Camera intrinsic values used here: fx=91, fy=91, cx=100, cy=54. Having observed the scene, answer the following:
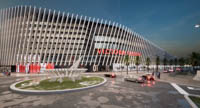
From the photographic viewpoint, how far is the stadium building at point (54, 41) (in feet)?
129

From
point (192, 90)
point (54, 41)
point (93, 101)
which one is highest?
point (54, 41)

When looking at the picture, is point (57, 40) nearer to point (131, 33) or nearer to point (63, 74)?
point (63, 74)

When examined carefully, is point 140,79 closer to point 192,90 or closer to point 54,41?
→ point 192,90

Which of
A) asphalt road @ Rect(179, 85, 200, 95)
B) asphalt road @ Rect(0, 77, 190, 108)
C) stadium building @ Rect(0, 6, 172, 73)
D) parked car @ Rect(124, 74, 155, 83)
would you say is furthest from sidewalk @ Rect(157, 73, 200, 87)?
stadium building @ Rect(0, 6, 172, 73)

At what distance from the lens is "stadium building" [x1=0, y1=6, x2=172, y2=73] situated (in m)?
39.3

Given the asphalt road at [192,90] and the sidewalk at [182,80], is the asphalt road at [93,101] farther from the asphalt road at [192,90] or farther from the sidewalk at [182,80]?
the sidewalk at [182,80]

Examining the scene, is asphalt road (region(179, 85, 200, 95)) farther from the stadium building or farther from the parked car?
the stadium building

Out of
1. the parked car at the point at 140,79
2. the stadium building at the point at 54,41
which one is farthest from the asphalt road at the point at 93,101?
the stadium building at the point at 54,41

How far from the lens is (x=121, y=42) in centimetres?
4762

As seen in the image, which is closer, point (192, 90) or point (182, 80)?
point (192, 90)

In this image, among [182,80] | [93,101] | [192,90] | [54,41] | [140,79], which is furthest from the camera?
[54,41]

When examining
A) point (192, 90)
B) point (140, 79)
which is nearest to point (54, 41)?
point (140, 79)

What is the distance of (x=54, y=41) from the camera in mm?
40781

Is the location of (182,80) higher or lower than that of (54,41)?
lower
